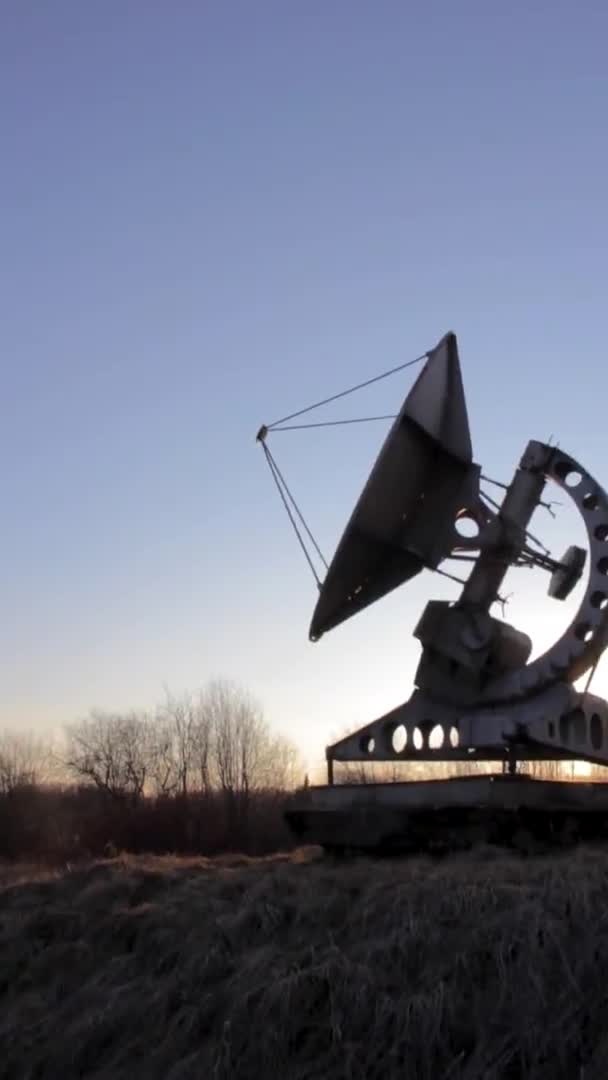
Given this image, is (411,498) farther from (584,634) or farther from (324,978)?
(324,978)

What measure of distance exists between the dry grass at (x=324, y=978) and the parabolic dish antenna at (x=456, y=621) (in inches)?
143

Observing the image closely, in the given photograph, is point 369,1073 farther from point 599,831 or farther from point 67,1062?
point 599,831

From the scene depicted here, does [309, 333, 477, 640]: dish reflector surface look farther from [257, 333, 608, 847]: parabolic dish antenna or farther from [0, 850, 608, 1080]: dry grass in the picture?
[0, 850, 608, 1080]: dry grass

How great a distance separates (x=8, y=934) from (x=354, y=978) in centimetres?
538

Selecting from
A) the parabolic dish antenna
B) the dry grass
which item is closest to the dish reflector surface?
the parabolic dish antenna

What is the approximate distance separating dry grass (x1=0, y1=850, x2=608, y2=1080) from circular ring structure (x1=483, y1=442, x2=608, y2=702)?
3929 mm

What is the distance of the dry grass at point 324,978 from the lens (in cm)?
818

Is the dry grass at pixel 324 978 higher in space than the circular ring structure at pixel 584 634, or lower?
lower

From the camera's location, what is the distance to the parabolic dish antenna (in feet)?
57.2

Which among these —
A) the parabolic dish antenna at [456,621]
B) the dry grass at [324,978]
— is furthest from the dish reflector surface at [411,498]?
the dry grass at [324,978]

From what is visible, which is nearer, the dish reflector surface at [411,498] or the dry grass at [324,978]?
the dry grass at [324,978]

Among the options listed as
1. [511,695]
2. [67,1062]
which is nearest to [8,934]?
[67,1062]

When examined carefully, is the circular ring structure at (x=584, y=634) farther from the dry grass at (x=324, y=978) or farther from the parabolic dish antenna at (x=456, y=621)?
the dry grass at (x=324, y=978)

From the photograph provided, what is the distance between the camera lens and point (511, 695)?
58.5 feet
